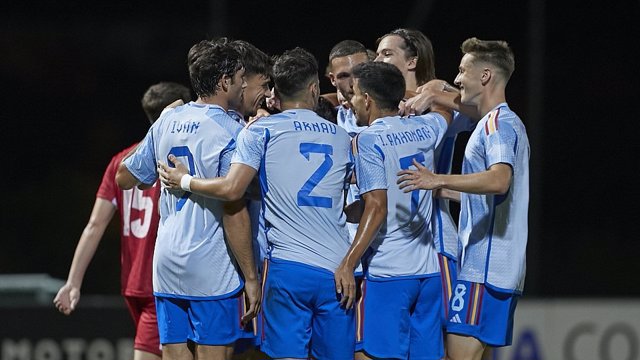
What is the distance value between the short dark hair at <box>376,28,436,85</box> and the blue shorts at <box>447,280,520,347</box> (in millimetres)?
1149

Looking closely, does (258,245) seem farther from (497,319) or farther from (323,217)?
(497,319)

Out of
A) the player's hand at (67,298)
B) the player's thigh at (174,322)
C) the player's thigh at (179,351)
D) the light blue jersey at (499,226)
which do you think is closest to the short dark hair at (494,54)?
the light blue jersey at (499,226)

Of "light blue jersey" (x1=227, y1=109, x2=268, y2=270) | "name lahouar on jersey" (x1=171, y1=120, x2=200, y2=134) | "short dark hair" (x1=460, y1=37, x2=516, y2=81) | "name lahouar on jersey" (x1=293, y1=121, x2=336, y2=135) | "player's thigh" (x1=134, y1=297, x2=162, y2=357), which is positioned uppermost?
"short dark hair" (x1=460, y1=37, x2=516, y2=81)

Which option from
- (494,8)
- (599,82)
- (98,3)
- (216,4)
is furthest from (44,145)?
(599,82)

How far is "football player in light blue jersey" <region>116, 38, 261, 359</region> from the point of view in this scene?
4949mm

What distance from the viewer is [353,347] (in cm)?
504

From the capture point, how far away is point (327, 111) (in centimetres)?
588

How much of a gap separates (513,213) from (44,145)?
7.35 meters

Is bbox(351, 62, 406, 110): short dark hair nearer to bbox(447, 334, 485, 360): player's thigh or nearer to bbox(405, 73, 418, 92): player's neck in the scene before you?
bbox(405, 73, 418, 92): player's neck

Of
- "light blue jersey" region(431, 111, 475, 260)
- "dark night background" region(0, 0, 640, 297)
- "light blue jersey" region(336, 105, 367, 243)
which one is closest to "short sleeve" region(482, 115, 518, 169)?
"light blue jersey" region(431, 111, 475, 260)

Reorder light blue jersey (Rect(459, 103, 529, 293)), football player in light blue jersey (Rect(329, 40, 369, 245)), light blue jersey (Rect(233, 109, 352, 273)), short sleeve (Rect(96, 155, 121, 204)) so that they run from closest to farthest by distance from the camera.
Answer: light blue jersey (Rect(233, 109, 352, 273)) → light blue jersey (Rect(459, 103, 529, 293)) → football player in light blue jersey (Rect(329, 40, 369, 245)) → short sleeve (Rect(96, 155, 121, 204))

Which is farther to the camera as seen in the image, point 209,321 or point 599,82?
point 599,82

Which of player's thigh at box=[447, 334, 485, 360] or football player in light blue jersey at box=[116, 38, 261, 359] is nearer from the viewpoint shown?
football player in light blue jersey at box=[116, 38, 261, 359]

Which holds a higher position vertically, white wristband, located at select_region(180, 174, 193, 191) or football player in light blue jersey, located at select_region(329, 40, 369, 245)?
football player in light blue jersey, located at select_region(329, 40, 369, 245)
